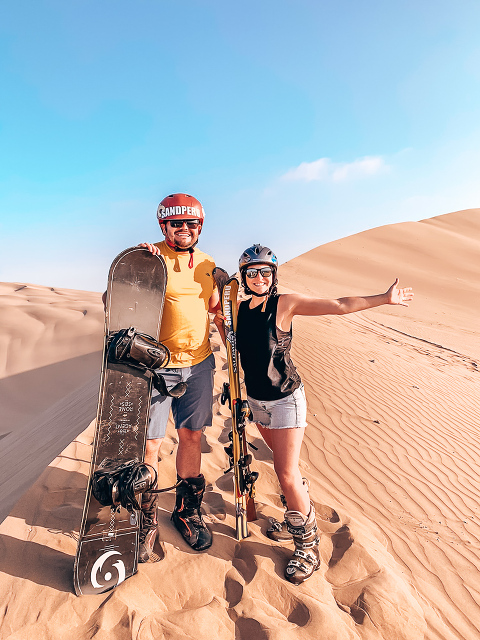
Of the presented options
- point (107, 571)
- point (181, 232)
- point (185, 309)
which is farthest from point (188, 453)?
point (181, 232)

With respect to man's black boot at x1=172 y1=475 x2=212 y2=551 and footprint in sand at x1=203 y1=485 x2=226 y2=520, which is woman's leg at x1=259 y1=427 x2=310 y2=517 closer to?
man's black boot at x1=172 y1=475 x2=212 y2=551

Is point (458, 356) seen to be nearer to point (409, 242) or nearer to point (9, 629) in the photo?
point (9, 629)

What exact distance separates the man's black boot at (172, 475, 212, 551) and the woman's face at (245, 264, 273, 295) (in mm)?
1584

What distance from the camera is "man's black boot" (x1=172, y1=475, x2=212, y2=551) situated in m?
2.94

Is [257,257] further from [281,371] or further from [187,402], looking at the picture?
[187,402]

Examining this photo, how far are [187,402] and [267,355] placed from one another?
73 cm

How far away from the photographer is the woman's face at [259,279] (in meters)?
2.71

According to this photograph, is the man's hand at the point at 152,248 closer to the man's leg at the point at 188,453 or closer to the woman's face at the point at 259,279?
the woman's face at the point at 259,279

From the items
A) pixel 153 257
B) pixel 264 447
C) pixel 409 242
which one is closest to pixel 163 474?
pixel 264 447

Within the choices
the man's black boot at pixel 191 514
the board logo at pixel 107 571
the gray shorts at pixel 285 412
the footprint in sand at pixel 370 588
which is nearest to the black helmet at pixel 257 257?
the gray shorts at pixel 285 412

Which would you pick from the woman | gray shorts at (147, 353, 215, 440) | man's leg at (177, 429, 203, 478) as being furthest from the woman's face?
man's leg at (177, 429, 203, 478)

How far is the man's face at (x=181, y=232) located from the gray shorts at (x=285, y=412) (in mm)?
1369

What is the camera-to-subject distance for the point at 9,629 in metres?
2.15

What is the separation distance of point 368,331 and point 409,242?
27.2 meters
